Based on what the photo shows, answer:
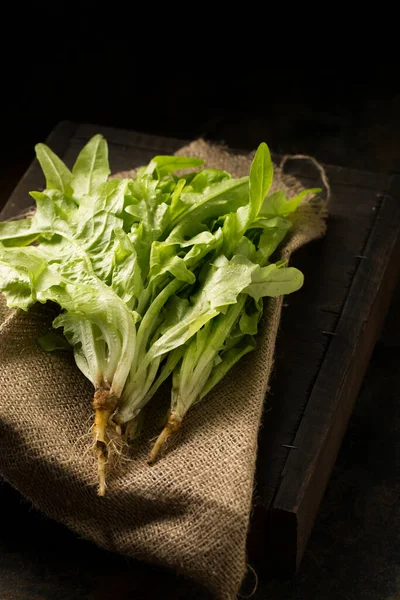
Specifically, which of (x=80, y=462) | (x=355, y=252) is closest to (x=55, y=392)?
(x=80, y=462)

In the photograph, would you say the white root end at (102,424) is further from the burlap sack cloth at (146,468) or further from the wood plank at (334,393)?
the wood plank at (334,393)

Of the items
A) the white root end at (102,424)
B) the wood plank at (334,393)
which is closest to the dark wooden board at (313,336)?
the wood plank at (334,393)

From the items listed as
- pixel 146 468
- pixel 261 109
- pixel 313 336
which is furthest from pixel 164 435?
pixel 261 109

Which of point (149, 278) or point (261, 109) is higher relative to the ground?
point (149, 278)

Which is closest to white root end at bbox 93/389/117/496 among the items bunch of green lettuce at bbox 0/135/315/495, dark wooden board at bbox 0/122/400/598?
bunch of green lettuce at bbox 0/135/315/495

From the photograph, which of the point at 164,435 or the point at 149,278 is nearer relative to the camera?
the point at 164,435

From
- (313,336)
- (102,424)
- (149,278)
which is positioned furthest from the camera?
(313,336)

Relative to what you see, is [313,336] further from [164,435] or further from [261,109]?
[261,109]
